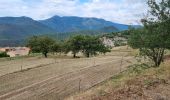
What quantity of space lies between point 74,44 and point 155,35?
8593cm

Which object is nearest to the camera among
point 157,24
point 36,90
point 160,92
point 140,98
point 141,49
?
point 140,98

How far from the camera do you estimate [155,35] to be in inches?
1387

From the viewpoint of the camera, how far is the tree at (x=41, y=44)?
398ft

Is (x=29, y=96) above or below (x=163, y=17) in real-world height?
below

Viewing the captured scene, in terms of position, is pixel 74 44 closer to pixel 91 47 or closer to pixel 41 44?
pixel 91 47

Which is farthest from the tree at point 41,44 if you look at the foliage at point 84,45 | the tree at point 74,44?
the foliage at point 84,45

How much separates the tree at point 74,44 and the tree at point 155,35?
3183 inches

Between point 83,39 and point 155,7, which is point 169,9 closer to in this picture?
point 155,7

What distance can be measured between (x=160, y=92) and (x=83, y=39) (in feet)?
346

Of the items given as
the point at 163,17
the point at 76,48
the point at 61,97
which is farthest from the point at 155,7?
the point at 76,48

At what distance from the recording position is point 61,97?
28.2 metres

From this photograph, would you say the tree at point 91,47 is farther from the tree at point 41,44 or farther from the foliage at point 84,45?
the tree at point 41,44

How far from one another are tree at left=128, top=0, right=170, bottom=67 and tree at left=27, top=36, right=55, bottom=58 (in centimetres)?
8368

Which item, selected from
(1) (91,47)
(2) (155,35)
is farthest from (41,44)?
(2) (155,35)
